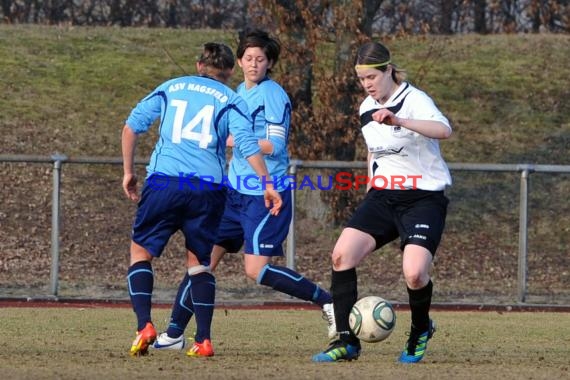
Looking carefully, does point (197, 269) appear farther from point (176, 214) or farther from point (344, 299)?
point (344, 299)

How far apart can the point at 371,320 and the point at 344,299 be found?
0.29 metres

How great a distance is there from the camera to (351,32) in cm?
1742

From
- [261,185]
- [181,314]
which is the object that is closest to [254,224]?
[261,185]

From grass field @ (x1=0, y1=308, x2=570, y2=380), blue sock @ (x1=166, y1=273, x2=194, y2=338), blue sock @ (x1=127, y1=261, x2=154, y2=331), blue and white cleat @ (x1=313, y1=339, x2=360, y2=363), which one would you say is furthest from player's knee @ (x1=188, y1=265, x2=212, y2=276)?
blue and white cleat @ (x1=313, y1=339, x2=360, y2=363)

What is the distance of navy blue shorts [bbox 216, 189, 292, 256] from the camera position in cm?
881

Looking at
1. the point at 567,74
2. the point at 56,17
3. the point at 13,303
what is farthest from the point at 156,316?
the point at 56,17

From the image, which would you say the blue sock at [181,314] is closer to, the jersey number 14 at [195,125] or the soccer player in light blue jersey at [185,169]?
the soccer player in light blue jersey at [185,169]

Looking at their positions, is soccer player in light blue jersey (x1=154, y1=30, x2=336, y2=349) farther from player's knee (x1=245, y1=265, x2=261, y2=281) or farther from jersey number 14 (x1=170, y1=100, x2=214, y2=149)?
jersey number 14 (x1=170, y1=100, x2=214, y2=149)

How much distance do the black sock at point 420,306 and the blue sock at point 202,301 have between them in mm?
1235

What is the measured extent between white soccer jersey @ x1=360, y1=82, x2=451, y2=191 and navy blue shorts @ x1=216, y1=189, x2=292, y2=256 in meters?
1.21

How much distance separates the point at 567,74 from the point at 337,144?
8.51 m

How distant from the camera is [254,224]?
347 inches

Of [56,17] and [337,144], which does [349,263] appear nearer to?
[337,144]

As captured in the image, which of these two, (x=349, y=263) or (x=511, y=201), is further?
(x=511, y=201)
